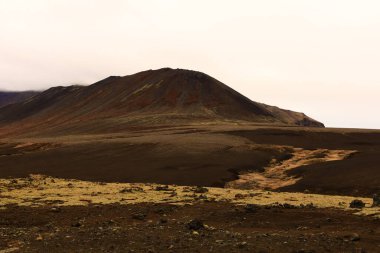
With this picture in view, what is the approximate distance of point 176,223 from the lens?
21.1m

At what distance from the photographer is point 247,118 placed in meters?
151

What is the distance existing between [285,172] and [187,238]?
33.2 m

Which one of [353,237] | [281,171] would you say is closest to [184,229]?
[353,237]

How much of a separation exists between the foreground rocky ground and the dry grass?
7cm

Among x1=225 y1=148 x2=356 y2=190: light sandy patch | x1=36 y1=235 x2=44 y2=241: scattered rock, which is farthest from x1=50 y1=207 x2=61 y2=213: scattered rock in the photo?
x1=225 y1=148 x2=356 y2=190: light sandy patch

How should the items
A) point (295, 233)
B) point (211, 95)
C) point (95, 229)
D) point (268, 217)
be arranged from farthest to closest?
1. point (211, 95)
2. point (268, 217)
3. point (95, 229)
4. point (295, 233)

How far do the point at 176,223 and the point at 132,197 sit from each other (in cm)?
1183

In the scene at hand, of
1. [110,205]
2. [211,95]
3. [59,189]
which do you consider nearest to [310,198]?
[110,205]

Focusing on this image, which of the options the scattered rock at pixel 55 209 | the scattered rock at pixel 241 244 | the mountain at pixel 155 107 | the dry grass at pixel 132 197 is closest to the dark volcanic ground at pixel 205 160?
the dry grass at pixel 132 197

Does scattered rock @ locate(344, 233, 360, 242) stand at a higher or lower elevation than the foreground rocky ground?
higher

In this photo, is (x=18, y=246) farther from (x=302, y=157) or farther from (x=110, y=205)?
(x=302, y=157)

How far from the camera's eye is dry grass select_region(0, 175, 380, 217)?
29.6m

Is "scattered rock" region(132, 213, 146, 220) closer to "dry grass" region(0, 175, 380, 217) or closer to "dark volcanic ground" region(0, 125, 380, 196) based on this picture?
"dry grass" region(0, 175, 380, 217)

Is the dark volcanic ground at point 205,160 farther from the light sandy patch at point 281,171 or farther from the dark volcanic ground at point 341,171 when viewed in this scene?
the light sandy patch at point 281,171
